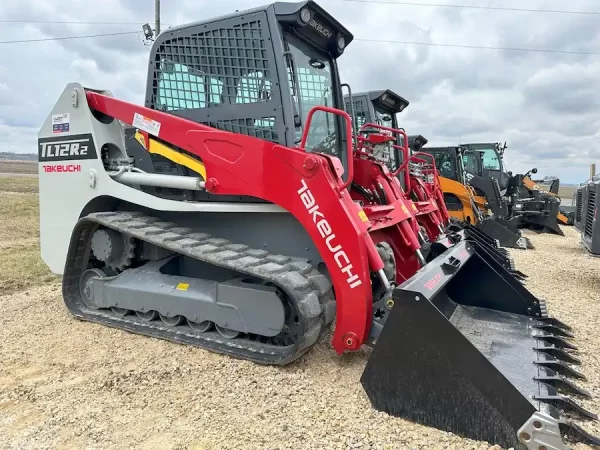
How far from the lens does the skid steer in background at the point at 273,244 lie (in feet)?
8.38

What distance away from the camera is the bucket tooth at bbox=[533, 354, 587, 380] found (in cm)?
291

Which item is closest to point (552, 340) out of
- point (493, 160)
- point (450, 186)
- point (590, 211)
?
point (590, 211)

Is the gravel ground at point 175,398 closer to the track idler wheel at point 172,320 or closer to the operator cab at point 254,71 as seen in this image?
the track idler wheel at point 172,320

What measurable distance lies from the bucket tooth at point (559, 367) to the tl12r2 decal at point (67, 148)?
389 cm

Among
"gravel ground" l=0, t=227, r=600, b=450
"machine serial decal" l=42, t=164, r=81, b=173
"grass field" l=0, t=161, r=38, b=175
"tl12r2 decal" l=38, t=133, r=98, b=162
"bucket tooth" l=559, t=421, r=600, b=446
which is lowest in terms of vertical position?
"gravel ground" l=0, t=227, r=600, b=450

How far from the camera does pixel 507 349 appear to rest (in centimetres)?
316

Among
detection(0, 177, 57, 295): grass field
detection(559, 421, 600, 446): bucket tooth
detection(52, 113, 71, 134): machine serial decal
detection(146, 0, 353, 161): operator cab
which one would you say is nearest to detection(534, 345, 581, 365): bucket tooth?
detection(559, 421, 600, 446): bucket tooth

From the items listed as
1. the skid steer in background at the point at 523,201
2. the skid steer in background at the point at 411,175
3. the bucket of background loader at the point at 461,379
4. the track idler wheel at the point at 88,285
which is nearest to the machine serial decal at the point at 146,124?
the track idler wheel at the point at 88,285

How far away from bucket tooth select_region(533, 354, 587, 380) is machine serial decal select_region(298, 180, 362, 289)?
1.24 metres

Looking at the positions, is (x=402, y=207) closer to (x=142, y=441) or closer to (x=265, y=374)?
(x=265, y=374)

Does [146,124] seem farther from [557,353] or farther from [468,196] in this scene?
[468,196]

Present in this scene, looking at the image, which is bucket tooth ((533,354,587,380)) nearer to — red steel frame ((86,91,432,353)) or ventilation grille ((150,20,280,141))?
red steel frame ((86,91,432,353))

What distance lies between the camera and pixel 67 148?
4402 mm

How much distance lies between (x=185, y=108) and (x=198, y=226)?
39.7 inches
